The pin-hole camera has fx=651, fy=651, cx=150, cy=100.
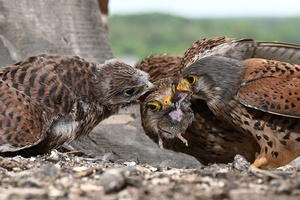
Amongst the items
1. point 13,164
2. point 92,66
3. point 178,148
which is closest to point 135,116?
point 178,148

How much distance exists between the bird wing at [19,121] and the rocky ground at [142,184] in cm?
49

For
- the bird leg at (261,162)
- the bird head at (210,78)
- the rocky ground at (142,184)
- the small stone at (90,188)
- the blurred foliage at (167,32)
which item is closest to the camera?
the rocky ground at (142,184)

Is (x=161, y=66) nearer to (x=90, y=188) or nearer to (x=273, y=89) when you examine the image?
(x=273, y=89)

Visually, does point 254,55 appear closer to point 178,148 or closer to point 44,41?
point 178,148

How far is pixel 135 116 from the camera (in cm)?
652

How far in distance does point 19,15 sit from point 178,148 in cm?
211

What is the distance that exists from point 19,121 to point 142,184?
57.3 inches

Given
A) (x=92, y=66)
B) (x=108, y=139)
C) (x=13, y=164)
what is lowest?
(x=108, y=139)

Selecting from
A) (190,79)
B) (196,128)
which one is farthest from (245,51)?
(196,128)

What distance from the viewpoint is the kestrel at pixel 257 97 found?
15.1ft

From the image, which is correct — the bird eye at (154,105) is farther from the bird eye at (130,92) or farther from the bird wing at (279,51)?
the bird wing at (279,51)

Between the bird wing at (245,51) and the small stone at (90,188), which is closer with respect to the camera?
the small stone at (90,188)

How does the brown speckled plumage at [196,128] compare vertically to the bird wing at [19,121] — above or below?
below

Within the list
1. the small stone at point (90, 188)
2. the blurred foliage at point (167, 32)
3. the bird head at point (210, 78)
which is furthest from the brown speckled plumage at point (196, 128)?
the blurred foliage at point (167, 32)
